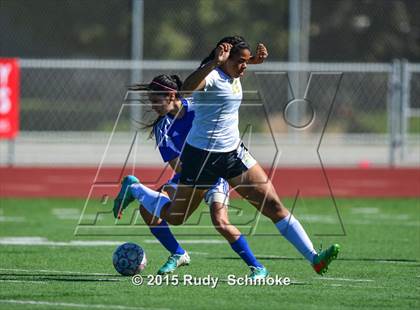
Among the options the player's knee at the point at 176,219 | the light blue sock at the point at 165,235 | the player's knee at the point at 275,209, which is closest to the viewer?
the player's knee at the point at 275,209

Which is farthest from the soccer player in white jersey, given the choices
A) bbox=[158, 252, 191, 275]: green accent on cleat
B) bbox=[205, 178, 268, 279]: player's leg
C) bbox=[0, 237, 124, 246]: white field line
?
bbox=[0, 237, 124, 246]: white field line

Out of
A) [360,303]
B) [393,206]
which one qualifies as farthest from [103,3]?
[360,303]

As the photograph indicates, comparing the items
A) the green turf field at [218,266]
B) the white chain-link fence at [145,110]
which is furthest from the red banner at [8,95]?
the green turf field at [218,266]

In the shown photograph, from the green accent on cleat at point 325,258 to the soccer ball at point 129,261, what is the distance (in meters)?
1.57

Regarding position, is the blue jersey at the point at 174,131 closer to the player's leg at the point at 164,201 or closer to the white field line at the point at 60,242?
the player's leg at the point at 164,201

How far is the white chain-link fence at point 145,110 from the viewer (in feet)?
68.6

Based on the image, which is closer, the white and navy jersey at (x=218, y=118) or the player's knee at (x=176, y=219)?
the white and navy jersey at (x=218, y=118)

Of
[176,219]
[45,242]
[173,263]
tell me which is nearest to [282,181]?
[45,242]

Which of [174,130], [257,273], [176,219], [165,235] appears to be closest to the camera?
[257,273]

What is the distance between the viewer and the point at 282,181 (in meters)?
20.2

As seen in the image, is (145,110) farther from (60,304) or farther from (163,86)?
(60,304)

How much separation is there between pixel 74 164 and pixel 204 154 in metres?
11.8

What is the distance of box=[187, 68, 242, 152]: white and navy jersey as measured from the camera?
30.1 feet

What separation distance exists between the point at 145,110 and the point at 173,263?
34.1 ft
